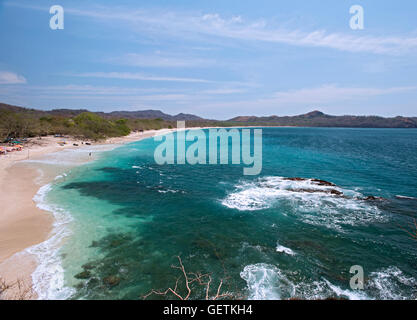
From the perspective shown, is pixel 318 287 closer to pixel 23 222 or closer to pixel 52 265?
pixel 52 265

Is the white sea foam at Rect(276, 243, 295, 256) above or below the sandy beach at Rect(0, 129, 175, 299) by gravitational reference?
below

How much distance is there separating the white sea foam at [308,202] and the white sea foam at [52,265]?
12492mm

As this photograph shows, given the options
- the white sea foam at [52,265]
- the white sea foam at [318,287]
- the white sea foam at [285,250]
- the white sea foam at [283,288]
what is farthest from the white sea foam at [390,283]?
the white sea foam at [52,265]

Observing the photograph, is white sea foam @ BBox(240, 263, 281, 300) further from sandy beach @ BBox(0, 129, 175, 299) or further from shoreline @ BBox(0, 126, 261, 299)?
shoreline @ BBox(0, 126, 261, 299)

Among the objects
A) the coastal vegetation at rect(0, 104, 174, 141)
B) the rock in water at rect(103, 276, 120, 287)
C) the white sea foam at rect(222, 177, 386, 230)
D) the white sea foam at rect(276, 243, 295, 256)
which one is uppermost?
the coastal vegetation at rect(0, 104, 174, 141)

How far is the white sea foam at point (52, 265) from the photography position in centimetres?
910

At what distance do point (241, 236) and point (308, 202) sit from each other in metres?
8.97

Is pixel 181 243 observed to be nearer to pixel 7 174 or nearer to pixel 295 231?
pixel 295 231

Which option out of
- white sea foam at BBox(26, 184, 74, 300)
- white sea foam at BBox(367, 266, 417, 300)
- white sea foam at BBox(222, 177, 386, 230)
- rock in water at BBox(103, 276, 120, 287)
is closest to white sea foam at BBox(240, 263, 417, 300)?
white sea foam at BBox(367, 266, 417, 300)

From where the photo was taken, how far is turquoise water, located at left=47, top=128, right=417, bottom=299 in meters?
9.83

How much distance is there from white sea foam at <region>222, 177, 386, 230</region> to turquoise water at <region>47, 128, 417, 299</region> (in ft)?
0.30

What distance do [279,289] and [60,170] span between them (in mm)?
31810

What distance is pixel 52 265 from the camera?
35.0 feet

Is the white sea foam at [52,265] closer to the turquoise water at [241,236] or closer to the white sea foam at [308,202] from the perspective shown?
the turquoise water at [241,236]
